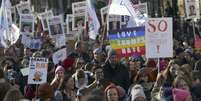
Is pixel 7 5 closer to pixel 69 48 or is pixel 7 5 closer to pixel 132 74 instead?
pixel 69 48

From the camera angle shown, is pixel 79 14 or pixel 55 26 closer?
pixel 55 26

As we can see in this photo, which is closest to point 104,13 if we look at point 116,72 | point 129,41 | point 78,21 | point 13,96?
point 78,21

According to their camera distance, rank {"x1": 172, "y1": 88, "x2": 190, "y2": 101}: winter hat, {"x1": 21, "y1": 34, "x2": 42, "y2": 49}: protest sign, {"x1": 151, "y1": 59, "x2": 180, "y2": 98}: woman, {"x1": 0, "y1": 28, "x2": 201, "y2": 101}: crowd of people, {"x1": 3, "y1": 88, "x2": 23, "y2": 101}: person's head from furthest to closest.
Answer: {"x1": 21, "y1": 34, "x2": 42, "y2": 49}: protest sign → {"x1": 151, "y1": 59, "x2": 180, "y2": 98}: woman → {"x1": 172, "y1": 88, "x2": 190, "y2": 101}: winter hat → {"x1": 0, "y1": 28, "x2": 201, "y2": 101}: crowd of people → {"x1": 3, "y1": 88, "x2": 23, "y2": 101}: person's head

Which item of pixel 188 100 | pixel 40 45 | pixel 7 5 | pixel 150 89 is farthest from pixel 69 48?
pixel 188 100

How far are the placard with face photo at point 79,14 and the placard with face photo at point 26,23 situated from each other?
107 centimetres

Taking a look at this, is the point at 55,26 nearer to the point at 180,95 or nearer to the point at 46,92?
the point at 180,95

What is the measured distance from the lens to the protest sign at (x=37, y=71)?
1134 centimetres

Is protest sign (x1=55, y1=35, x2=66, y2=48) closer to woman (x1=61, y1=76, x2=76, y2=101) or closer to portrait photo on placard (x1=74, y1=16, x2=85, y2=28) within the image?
portrait photo on placard (x1=74, y1=16, x2=85, y2=28)

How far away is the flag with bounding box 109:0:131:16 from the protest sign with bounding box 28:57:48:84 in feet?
10.3

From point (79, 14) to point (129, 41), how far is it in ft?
15.7

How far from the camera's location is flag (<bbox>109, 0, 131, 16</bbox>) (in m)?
14.2

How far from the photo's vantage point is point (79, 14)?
17469 mm

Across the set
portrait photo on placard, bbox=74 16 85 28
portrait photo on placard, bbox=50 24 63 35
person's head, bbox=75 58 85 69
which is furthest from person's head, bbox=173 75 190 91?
portrait photo on placard, bbox=74 16 85 28

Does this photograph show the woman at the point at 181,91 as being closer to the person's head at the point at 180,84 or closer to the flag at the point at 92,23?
the person's head at the point at 180,84
